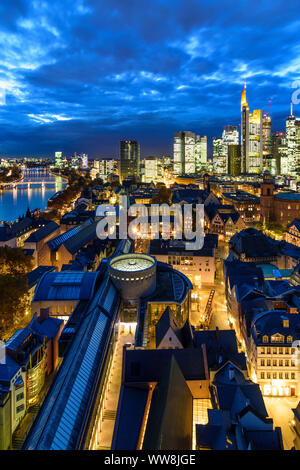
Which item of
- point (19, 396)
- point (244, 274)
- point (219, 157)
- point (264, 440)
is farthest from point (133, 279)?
point (219, 157)

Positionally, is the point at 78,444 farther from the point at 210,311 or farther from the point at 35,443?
the point at 210,311

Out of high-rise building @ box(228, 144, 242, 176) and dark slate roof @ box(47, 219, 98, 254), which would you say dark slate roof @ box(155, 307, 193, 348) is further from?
high-rise building @ box(228, 144, 242, 176)

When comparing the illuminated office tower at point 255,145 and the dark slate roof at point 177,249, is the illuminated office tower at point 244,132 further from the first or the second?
the dark slate roof at point 177,249

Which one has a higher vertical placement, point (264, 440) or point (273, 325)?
point (273, 325)

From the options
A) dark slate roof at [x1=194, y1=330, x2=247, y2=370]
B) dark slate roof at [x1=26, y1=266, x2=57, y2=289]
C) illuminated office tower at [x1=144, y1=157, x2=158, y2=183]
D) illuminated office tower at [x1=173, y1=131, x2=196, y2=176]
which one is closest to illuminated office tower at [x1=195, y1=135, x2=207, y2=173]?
illuminated office tower at [x1=173, y1=131, x2=196, y2=176]

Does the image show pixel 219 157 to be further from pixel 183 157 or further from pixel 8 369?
pixel 8 369
